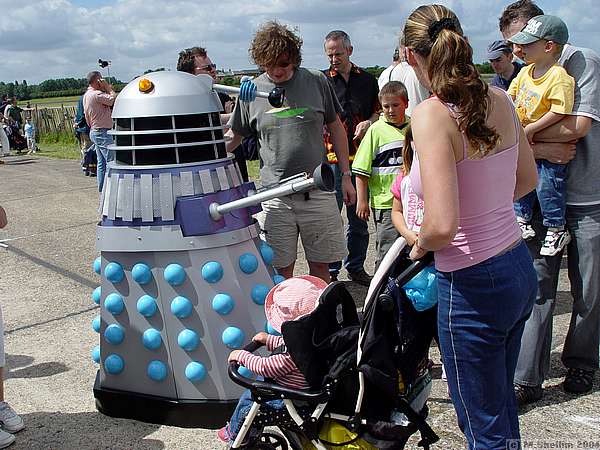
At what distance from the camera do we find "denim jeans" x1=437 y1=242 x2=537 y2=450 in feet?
6.92

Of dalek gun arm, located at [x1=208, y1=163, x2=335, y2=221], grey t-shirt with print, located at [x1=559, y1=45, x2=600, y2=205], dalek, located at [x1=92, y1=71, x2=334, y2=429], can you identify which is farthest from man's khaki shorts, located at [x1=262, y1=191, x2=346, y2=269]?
grey t-shirt with print, located at [x1=559, y1=45, x2=600, y2=205]

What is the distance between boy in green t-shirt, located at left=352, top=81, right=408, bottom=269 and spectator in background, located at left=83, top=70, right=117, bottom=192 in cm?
629

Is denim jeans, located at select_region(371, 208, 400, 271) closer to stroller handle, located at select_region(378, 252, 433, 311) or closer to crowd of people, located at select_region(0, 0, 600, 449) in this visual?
crowd of people, located at select_region(0, 0, 600, 449)

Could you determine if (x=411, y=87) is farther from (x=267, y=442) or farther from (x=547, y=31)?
(x=267, y=442)

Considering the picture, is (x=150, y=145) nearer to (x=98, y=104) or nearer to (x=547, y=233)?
(x=547, y=233)

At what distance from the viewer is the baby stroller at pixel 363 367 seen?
7.53ft

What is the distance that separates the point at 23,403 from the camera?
3.65m

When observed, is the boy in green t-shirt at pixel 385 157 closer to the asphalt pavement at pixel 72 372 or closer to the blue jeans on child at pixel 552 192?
the asphalt pavement at pixel 72 372

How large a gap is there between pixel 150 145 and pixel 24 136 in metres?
19.7

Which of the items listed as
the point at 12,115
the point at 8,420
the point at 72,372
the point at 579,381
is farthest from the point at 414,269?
the point at 12,115

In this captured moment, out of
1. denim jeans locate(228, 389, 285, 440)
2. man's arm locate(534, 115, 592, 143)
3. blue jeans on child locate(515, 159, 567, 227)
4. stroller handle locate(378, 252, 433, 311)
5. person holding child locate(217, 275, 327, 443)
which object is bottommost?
denim jeans locate(228, 389, 285, 440)

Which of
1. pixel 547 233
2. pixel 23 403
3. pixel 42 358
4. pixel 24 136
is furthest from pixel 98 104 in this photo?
pixel 24 136

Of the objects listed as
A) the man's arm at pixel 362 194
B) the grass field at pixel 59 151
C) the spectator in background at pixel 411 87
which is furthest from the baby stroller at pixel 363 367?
the grass field at pixel 59 151

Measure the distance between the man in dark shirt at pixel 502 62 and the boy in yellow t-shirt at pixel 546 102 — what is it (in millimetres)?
2203
